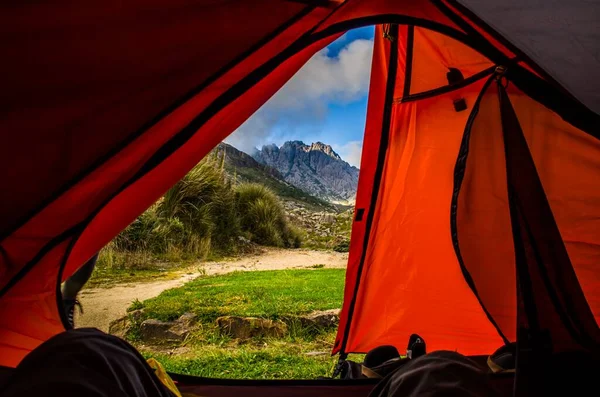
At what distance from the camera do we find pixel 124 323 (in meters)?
3.59

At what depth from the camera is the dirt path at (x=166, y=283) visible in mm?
3760

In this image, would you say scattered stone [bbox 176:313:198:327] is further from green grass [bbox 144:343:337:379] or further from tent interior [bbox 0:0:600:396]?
tent interior [bbox 0:0:600:396]

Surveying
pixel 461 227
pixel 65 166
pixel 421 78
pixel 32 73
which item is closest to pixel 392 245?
pixel 461 227

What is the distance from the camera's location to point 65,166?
1088mm

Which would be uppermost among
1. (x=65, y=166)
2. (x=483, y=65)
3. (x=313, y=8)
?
(x=483, y=65)

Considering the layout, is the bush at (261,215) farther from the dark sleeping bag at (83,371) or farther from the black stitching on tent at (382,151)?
the dark sleeping bag at (83,371)

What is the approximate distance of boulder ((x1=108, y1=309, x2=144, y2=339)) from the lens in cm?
349

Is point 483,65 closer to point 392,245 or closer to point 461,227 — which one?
point 461,227

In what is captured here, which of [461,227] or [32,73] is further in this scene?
[461,227]

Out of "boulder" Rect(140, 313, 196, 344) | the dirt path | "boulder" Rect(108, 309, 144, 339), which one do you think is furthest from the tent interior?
the dirt path

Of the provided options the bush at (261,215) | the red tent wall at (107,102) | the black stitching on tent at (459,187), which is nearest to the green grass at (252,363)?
Result: the black stitching on tent at (459,187)

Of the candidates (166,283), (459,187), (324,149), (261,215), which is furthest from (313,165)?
(459,187)

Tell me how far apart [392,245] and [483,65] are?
0.85 m

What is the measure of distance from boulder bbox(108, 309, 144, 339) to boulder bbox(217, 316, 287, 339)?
26.6 inches
